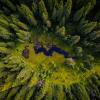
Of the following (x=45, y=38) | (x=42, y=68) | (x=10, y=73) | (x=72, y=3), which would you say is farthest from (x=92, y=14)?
(x=10, y=73)

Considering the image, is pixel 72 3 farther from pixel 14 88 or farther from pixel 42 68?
pixel 14 88

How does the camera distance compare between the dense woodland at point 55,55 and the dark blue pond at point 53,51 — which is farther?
the dark blue pond at point 53,51

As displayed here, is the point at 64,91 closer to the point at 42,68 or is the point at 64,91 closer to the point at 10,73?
the point at 42,68

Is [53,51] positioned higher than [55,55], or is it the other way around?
[53,51]

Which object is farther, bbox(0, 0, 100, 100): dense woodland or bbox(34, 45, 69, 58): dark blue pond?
bbox(34, 45, 69, 58): dark blue pond

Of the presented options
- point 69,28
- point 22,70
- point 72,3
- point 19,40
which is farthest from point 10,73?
point 72,3

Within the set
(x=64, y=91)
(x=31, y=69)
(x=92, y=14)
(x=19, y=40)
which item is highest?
(x=92, y=14)

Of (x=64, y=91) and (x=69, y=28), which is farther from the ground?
(x=69, y=28)

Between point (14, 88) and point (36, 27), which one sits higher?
point (36, 27)
